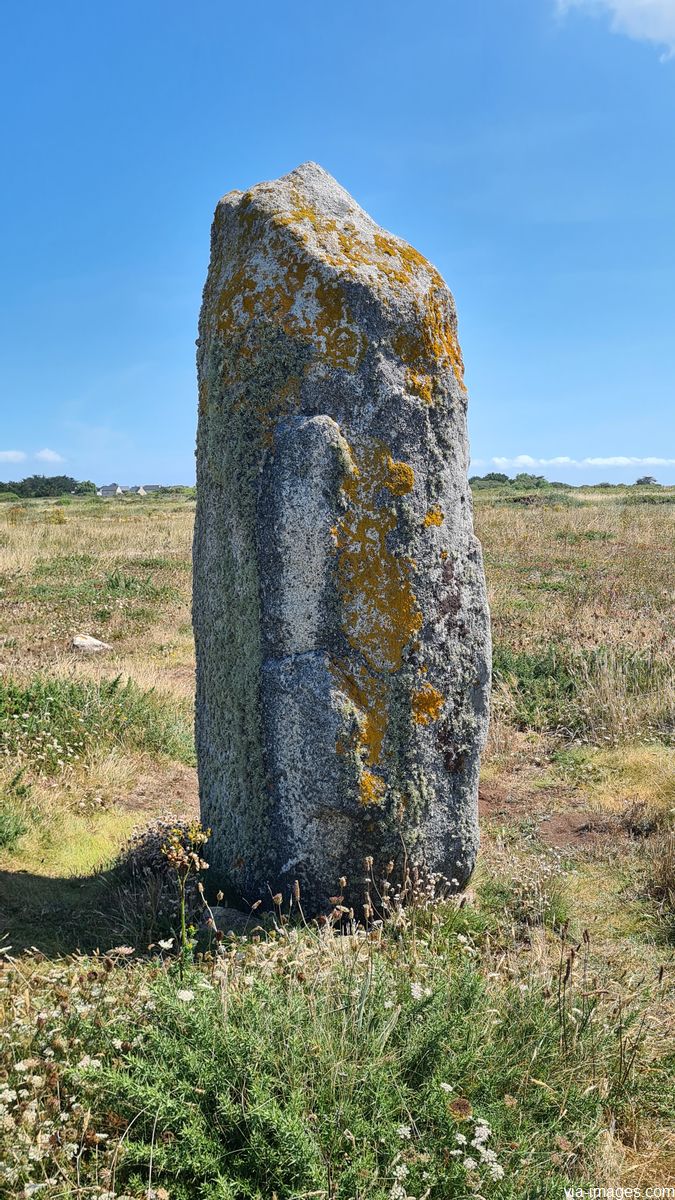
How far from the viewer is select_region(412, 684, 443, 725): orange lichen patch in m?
3.88

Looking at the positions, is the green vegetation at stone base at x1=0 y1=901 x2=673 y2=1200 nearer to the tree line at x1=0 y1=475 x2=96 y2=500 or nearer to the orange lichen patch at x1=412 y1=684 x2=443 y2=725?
the orange lichen patch at x1=412 y1=684 x2=443 y2=725

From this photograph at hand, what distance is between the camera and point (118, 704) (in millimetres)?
7043

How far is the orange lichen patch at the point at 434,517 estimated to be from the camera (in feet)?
13.0

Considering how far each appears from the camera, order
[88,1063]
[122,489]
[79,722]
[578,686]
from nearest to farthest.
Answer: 1. [88,1063]
2. [79,722]
3. [578,686]
4. [122,489]

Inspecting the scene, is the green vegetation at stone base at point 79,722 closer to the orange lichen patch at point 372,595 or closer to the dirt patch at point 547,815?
the dirt patch at point 547,815

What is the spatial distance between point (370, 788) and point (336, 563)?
1033 mm

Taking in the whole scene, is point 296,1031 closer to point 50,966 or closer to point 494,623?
point 50,966

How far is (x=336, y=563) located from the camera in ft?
12.2

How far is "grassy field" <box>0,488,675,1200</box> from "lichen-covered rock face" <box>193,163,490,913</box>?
0.51 m

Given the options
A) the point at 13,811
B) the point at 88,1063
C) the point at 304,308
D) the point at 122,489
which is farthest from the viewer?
the point at 122,489

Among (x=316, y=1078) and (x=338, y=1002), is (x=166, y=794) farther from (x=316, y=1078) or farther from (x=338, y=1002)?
(x=316, y=1078)

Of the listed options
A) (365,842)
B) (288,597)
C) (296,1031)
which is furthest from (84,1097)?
(288,597)

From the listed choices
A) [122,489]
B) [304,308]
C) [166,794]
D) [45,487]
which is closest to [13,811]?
[166,794]

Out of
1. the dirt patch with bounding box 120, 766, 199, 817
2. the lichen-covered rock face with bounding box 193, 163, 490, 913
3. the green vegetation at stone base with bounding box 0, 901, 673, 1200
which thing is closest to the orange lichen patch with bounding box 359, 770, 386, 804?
the lichen-covered rock face with bounding box 193, 163, 490, 913
